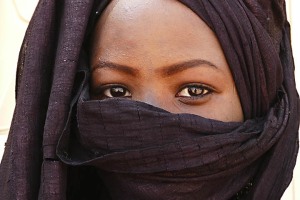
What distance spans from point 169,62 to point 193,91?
0.09 m

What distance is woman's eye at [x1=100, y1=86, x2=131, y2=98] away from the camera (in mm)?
1430

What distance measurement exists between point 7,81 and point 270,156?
52.9 inches

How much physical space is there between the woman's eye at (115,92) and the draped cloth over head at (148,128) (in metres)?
0.06

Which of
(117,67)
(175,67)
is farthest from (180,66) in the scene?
(117,67)

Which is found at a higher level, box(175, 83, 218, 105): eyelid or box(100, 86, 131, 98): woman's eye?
box(100, 86, 131, 98): woman's eye

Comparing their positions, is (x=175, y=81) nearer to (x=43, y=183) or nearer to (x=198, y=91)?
(x=198, y=91)

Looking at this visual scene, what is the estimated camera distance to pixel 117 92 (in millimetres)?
1440

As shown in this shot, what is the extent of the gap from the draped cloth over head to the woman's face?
0.03 metres

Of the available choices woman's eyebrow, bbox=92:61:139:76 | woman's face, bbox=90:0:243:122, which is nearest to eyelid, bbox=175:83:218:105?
woman's face, bbox=90:0:243:122

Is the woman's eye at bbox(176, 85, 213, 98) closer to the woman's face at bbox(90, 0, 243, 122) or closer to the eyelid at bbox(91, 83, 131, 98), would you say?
the woman's face at bbox(90, 0, 243, 122)

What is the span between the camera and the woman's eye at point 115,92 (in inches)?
56.3

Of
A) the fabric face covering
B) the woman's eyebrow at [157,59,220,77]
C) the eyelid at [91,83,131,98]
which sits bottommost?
the fabric face covering

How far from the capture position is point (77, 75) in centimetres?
145

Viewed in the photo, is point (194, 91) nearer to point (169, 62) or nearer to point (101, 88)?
point (169, 62)
